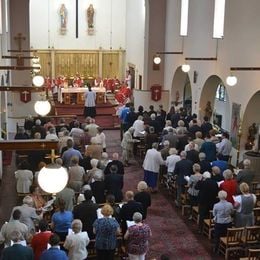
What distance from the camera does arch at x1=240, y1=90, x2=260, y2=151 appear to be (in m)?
16.0

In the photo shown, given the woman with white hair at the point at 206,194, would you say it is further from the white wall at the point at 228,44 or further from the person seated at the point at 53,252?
the white wall at the point at 228,44

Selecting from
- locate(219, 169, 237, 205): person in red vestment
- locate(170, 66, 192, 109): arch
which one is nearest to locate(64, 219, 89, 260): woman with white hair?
locate(219, 169, 237, 205): person in red vestment

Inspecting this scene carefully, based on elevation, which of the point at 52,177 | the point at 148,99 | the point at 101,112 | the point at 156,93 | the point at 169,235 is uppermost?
the point at 52,177

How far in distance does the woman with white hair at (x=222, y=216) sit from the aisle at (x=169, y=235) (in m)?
0.58

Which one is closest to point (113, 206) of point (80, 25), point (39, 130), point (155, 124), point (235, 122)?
point (39, 130)

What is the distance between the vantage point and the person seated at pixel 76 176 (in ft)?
41.0

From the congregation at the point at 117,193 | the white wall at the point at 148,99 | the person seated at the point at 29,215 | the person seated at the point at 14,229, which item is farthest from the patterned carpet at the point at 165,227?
the white wall at the point at 148,99

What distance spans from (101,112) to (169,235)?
51.1ft

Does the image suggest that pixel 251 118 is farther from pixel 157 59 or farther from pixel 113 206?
pixel 157 59

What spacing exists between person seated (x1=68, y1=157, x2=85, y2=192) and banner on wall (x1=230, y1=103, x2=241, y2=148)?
20.8ft

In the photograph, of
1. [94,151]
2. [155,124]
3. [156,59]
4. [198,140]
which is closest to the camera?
[94,151]

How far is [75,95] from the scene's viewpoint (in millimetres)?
28547

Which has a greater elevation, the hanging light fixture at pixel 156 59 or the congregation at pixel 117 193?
the hanging light fixture at pixel 156 59

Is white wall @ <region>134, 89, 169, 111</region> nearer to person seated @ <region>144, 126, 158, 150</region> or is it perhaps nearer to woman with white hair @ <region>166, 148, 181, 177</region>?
person seated @ <region>144, 126, 158, 150</region>
